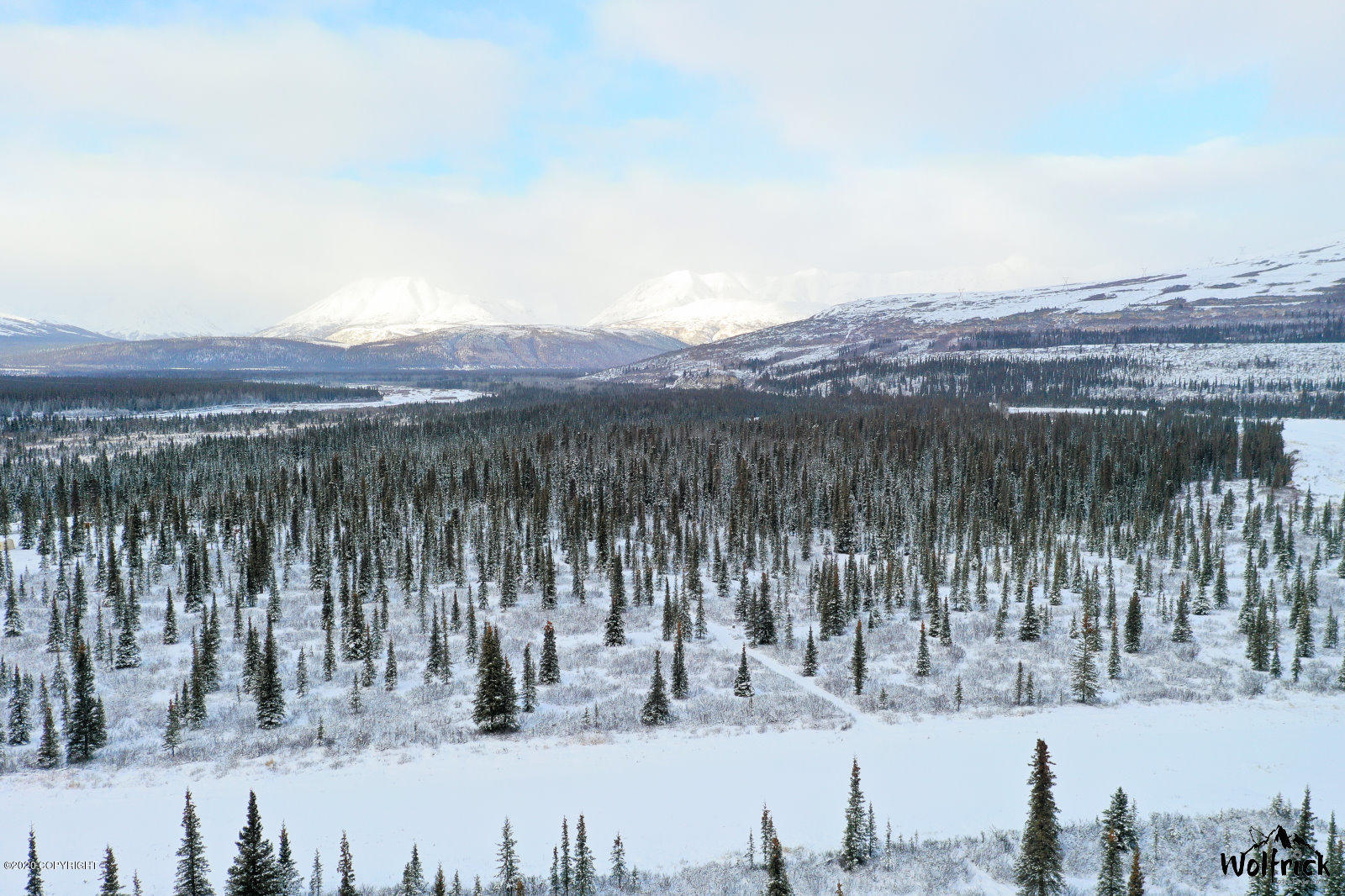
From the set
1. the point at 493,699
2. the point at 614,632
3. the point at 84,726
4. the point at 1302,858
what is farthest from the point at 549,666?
the point at 1302,858

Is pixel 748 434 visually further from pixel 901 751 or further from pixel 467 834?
pixel 467 834

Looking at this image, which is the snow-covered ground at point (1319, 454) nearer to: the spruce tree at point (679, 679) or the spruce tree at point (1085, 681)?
the spruce tree at point (1085, 681)

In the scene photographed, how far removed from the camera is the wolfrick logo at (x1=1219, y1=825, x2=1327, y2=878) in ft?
102

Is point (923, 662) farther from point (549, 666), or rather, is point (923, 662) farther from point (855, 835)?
point (549, 666)

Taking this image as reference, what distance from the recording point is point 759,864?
120ft

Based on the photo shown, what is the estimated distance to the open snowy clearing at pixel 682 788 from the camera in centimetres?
3869

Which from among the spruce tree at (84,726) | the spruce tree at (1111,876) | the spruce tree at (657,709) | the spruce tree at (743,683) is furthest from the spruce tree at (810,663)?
the spruce tree at (84,726)

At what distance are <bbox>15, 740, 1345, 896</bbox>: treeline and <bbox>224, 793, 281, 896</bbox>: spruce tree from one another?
5 centimetres

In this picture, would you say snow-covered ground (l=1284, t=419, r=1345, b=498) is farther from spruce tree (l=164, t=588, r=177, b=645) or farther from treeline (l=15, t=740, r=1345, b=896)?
spruce tree (l=164, t=588, r=177, b=645)

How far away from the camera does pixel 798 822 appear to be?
4072 centimetres

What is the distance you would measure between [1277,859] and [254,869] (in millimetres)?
48300

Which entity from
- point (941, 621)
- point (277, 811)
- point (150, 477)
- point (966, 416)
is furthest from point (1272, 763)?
point (150, 477)

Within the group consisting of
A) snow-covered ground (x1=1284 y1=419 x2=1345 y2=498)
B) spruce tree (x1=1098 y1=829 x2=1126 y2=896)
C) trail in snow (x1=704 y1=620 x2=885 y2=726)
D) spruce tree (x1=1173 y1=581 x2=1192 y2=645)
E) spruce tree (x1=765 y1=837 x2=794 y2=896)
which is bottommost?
trail in snow (x1=704 y1=620 x2=885 y2=726)

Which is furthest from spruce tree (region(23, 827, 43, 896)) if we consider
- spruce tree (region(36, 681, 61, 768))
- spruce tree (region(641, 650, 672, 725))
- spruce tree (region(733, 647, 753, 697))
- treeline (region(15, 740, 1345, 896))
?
spruce tree (region(733, 647, 753, 697))
